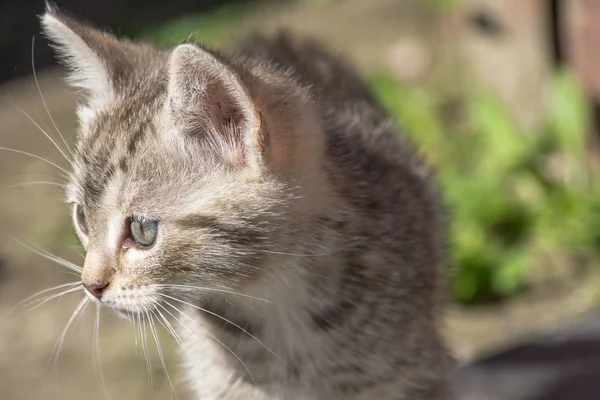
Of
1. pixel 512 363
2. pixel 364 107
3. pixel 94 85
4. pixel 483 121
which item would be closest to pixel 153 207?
pixel 94 85

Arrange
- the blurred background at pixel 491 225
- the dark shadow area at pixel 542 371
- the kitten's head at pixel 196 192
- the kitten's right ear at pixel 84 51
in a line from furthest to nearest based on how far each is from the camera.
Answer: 1. the blurred background at pixel 491 225
2. the dark shadow area at pixel 542 371
3. the kitten's right ear at pixel 84 51
4. the kitten's head at pixel 196 192

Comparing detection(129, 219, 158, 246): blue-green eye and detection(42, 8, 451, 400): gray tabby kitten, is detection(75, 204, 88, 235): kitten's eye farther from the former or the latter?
detection(129, 219, 158, 246): blue-green eye

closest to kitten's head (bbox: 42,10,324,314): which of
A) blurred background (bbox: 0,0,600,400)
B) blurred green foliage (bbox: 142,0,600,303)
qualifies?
blurred background (bbox: 0,0,600,400)

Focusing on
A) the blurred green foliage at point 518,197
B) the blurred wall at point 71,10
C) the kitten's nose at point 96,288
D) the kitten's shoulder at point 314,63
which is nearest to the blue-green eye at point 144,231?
the kitten's nose at point 96,288

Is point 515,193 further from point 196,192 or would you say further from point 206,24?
point 206,24

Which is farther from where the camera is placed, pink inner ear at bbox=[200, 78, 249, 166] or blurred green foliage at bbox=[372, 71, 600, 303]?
blurred green foliage at bbox=[372, 71, 600, 303]

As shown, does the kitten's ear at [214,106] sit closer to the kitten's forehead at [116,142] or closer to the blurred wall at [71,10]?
the kitten's forehead at [116,142]

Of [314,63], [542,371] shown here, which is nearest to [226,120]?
[314,63]
